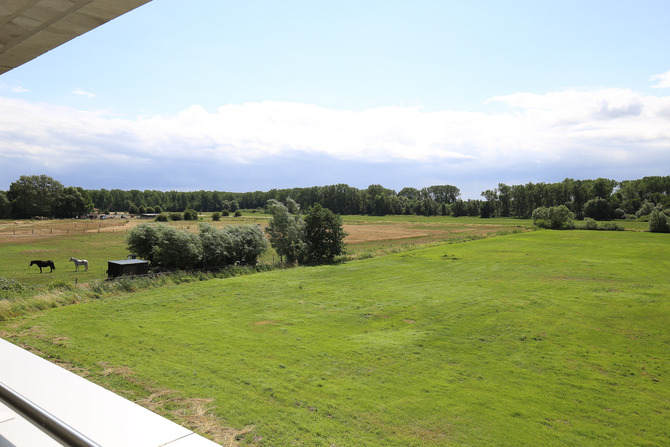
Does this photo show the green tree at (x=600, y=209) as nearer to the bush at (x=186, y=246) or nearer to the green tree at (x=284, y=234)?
the green tree at (x=284, y=234)

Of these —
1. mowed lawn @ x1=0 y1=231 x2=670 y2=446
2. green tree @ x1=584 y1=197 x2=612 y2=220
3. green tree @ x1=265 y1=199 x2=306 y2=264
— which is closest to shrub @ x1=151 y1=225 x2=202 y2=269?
mowed lawn @ x1=0 y1=231 x2=670 y2=446

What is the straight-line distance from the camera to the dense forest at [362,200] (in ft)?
194

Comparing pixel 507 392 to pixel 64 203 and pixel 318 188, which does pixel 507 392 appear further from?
pixel 318 188

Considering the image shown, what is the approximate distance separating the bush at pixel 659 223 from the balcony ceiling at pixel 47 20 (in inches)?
2833

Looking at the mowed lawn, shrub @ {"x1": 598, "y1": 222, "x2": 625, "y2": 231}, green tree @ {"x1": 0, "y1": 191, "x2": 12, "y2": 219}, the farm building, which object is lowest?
the mowed lawn

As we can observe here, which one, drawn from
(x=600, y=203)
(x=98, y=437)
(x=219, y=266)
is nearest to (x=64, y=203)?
(x=219, y=266)

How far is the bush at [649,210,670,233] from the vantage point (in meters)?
55.2

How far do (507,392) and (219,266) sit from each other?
19509mm

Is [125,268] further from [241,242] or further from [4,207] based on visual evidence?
[4,207]

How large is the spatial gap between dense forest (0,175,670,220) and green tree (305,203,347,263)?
145 feet

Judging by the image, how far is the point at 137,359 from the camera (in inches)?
376

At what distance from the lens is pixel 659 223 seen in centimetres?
5556

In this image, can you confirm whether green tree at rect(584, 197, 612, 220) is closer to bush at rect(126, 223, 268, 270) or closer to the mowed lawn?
the mowed lawn

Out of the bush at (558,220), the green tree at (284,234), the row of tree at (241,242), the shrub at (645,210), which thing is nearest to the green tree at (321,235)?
the row of tree at (241,242)
